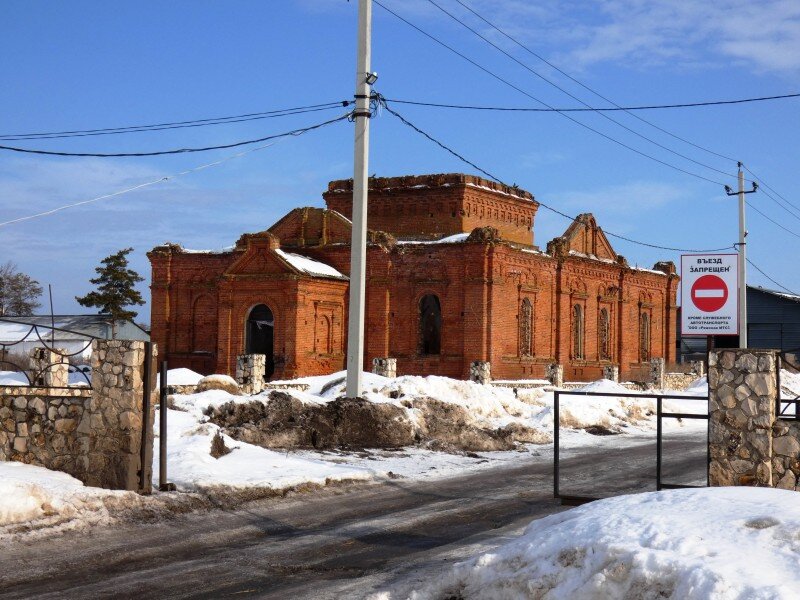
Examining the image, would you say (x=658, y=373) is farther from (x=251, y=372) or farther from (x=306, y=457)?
(x=306, y=457)

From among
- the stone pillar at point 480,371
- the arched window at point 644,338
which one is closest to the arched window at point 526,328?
the stone pillar at point 480,371

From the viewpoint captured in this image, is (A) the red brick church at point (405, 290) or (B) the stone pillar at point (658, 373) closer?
(A) the red brick church at point (405, 290)

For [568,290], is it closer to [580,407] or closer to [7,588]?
[580,407]

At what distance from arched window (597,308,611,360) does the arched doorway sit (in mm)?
15771

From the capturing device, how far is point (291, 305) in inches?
1305

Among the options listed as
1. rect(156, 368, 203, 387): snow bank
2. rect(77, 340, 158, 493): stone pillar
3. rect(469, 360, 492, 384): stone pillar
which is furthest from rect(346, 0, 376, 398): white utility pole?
rect(469, 360, 492, 384): stone pillar

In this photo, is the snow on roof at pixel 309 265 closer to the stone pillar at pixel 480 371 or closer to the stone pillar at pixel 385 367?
the stone pillar at pixel 385 367

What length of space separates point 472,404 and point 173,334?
1774 centimetres

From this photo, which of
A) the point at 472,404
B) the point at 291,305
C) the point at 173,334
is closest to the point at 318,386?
the point at 472,404

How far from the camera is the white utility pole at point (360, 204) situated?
18453 mm

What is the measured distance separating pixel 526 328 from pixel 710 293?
2651 centimetres

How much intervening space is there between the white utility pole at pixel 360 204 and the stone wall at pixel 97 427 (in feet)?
23.0

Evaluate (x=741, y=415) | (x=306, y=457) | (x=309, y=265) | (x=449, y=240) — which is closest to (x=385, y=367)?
(x=309, y=265)

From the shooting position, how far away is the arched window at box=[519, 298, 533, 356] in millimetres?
36594
